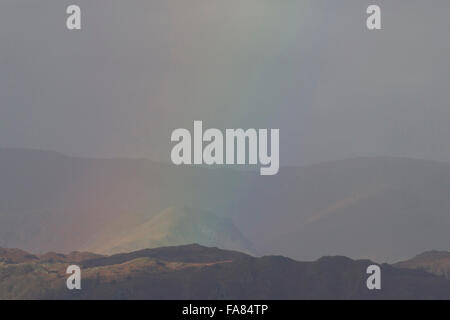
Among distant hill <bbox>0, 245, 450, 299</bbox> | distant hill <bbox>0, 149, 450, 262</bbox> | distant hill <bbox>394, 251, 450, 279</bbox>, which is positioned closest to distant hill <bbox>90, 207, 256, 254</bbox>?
distant hill <bbox>0, 149, 450, 262</bbox>

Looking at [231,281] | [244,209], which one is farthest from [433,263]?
[244,209]

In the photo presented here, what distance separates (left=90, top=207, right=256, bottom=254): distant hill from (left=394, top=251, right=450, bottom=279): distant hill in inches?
276

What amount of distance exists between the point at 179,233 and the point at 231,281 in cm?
784

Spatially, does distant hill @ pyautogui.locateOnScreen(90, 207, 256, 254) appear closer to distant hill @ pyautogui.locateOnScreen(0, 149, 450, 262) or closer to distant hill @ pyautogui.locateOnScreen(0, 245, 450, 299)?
distant hill @ pyautogui.locateOnScreen(0, 149, 450, 262)

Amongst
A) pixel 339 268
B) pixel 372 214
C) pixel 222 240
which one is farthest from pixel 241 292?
pixel 372 214

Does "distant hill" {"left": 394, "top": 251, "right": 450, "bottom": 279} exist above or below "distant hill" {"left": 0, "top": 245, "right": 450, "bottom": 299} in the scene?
above

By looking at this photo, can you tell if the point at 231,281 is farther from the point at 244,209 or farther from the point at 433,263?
Result: the point at 244,209

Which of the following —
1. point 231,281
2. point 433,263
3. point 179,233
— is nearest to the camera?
point 231,281

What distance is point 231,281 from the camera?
24578 millimetres

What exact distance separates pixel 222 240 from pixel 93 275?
8244mm

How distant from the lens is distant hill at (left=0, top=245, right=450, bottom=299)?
79.3 ft

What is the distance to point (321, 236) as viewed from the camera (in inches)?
1304

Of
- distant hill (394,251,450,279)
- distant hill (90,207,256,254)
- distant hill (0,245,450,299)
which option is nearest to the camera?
distant hill (0,245,450,299)
